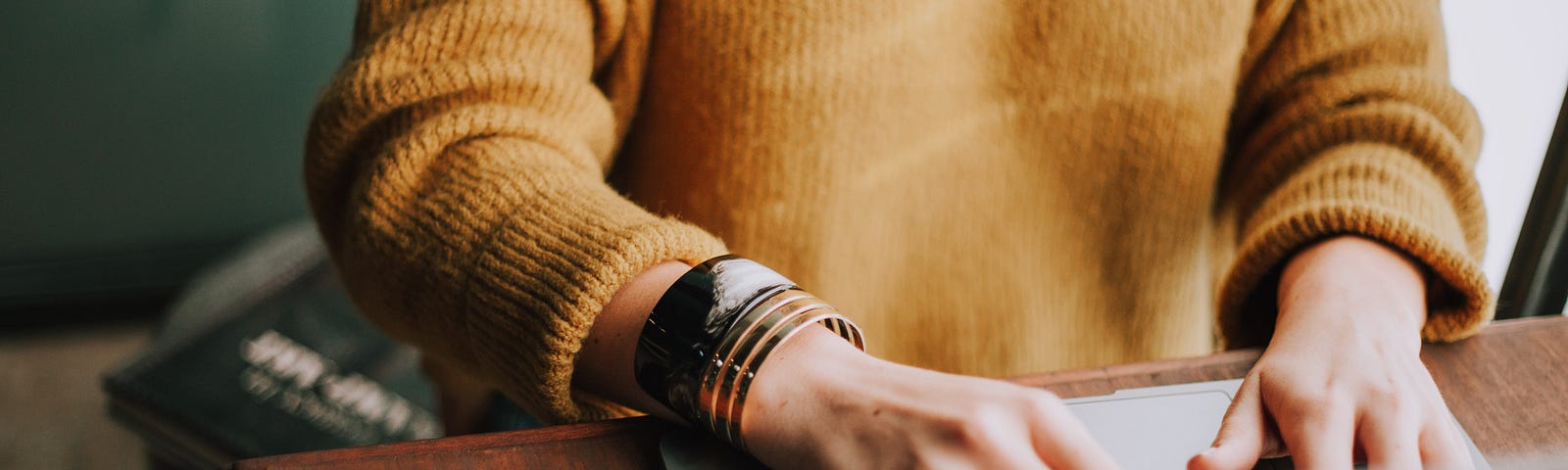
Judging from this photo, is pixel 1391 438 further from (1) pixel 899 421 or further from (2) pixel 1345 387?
(1) pixel 899 421

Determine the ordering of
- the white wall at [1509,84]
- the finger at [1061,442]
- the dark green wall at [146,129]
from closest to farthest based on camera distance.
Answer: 1. the finger at [1061,442]
2. the white wall at [1509,84]
3. the dark green wall at [146,129]

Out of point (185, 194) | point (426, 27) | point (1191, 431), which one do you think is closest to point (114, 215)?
point (185, 194)

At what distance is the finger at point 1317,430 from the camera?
0.36 m

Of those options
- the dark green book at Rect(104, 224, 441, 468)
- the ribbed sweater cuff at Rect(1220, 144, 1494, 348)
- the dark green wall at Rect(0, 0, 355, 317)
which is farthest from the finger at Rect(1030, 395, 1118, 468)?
the dark green wall at Rect(0, 0, 355, 317)

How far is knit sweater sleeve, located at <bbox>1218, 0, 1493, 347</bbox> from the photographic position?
0.47m

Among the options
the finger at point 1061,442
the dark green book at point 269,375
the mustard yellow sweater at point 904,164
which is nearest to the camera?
Result: the finger at point 1061,442

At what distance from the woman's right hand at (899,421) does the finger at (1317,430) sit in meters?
0.09

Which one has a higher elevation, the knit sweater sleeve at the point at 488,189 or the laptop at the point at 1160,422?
the knit sweater sleeve at the point at 488,189

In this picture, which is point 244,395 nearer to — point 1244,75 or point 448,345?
point 448,345

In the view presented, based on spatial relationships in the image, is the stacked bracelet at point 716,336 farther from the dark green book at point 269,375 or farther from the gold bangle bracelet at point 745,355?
the dark green book at point 269,375

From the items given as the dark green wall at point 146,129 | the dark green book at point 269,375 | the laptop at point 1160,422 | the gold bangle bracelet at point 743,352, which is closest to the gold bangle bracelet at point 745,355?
the gold bangle bracelet at point 743,352

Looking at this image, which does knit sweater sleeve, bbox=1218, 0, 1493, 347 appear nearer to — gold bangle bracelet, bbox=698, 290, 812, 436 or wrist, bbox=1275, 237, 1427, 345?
wrist, bbox=1275, 237, 1427, 345

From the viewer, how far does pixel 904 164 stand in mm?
604

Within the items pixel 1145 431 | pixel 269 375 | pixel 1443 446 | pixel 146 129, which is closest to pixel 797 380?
pixel 1145 431
